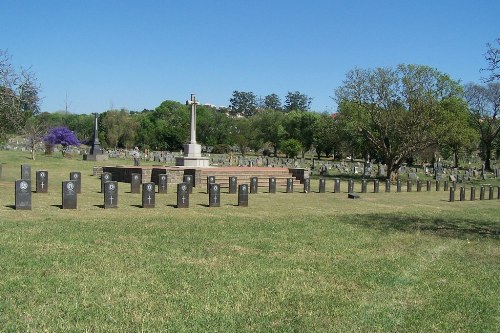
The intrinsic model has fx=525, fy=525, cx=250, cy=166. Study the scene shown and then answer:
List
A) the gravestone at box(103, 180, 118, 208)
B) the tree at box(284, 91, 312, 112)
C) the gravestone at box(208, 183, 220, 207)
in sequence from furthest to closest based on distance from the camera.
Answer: the tree at box(284, 91, 312, 112) < the gravestone at box(208, 183, 220, 207) < the gravestone at box(103, 180, 118, 208)

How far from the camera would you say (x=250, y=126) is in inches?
3556

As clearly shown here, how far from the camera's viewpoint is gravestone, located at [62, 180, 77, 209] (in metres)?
14.3

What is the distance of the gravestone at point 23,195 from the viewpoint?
1351 centimetres

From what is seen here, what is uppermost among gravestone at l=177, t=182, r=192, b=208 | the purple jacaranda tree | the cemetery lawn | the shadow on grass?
the purple jacaranda tree

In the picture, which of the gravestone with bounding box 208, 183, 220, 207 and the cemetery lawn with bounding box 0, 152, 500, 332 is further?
the gravestone with bounding box 208, 183, 220, 207

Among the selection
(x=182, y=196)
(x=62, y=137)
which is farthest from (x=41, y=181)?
(x=62, y=137)

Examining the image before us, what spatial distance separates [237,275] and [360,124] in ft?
122

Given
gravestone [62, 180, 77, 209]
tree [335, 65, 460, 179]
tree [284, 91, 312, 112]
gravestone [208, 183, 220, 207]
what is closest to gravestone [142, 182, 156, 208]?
gravestone [208, 183, 220, 207]

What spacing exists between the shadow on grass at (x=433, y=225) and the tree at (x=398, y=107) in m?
26.1

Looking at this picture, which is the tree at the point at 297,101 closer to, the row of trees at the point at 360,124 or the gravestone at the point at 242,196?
the row of trees at the point at 360,124

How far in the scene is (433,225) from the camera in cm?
1455

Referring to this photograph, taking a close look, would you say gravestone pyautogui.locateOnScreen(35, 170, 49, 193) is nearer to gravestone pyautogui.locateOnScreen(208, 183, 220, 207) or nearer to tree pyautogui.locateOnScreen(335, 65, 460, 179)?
gravestone pyautogui.locateOnScreen(208, 183, 220, 207)

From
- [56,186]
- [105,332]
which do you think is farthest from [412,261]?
[56,186]

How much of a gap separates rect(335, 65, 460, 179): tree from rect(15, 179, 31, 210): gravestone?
107ft
